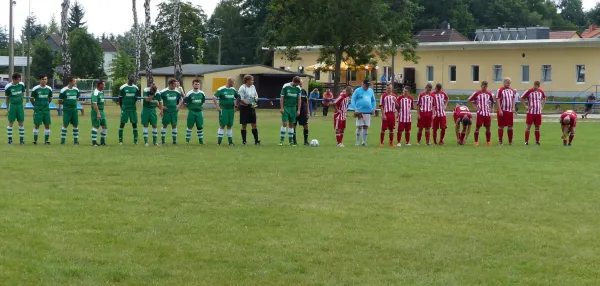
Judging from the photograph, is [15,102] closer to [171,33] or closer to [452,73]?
[452,73]

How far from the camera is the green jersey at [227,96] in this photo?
24.1m

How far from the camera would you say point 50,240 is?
9.71m

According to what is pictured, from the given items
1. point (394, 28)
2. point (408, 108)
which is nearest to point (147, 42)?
point (394, 28)

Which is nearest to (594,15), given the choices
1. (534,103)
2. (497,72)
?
(497,72)

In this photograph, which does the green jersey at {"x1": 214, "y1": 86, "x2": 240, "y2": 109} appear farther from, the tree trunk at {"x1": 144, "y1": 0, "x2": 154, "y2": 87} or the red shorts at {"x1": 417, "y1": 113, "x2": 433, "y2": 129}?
the tree trunk at {"x1": 144, "y1": 0, "x2": 154, "y2": 87}

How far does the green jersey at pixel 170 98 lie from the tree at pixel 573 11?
355ft

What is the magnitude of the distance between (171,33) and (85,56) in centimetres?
1282

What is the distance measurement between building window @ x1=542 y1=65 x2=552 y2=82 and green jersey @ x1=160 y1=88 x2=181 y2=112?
47.0 metres

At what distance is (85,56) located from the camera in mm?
83750

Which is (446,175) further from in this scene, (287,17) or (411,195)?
(287,17)

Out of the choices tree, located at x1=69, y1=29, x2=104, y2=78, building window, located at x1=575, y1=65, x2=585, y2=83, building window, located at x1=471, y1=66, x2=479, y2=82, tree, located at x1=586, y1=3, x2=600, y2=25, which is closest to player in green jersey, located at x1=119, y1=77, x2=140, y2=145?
building window, located at x1=575, y1=65, x2=585, y2=83

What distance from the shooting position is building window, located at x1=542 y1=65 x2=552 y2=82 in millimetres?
66306

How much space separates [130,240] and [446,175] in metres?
7.84

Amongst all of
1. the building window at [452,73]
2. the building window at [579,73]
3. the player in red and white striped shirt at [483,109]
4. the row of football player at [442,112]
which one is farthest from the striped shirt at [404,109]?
the building window at [452,73]
